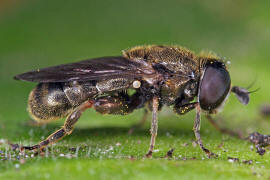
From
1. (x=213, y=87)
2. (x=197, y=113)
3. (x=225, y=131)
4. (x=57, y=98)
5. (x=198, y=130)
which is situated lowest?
(x=225, y=131)

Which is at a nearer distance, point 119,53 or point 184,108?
point 184,108

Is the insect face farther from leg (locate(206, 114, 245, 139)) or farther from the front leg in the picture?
leg (locate(206, 114, 245, 139))

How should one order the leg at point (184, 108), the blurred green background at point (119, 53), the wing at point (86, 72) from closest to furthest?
the blurred green background at point (119, 53) → the wing at point (86, 72) → the leg at point (184, 108)

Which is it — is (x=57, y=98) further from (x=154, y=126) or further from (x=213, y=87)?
(x=213, y=87)

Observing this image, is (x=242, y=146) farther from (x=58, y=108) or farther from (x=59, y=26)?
(x=59, y=26)

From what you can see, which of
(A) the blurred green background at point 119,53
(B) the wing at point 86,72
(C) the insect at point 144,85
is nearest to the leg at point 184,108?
(C) the insect at point 144,85

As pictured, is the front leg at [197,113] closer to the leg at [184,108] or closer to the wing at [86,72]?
the leg at [184,108]

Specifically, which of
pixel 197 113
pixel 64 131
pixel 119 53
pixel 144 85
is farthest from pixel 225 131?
pixel 119 53

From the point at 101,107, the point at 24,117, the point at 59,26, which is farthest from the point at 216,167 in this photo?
the point at 59,26

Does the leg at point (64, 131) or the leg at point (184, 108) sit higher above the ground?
the leg at point (184, 108)
